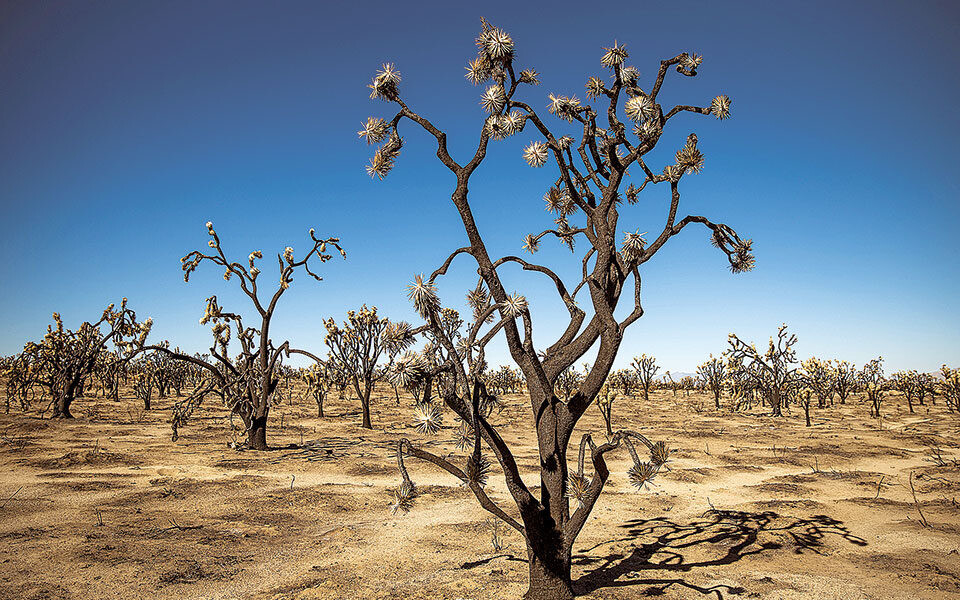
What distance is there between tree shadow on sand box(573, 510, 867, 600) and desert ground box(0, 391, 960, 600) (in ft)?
0.13

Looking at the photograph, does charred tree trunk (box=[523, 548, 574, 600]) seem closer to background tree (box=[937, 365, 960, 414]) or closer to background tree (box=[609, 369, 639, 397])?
background tree (box=[937, 365, 960, 414])

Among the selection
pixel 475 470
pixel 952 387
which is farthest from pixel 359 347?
pixel 952 387

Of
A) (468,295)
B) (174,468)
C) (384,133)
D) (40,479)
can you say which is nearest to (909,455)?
(468,295)

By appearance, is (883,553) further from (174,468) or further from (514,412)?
(514,412)

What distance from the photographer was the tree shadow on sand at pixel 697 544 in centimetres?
571

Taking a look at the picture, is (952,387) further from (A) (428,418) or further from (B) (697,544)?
(A) (428,418)

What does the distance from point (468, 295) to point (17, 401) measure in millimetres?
32944

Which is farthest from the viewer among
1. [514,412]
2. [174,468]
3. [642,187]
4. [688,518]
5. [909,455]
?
[514,412]

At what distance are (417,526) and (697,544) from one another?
4334 mm

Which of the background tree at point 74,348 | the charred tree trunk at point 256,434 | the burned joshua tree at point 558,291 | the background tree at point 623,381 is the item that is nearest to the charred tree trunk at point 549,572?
the burned joshua tree at point 558,291

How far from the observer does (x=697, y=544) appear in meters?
7.10

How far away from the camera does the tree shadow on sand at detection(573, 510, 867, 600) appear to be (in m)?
5.71

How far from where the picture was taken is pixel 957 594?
5.30 meters

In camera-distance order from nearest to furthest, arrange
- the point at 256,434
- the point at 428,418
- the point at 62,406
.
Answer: the point at 428,418, the point at 256,434, the point at 62,406
